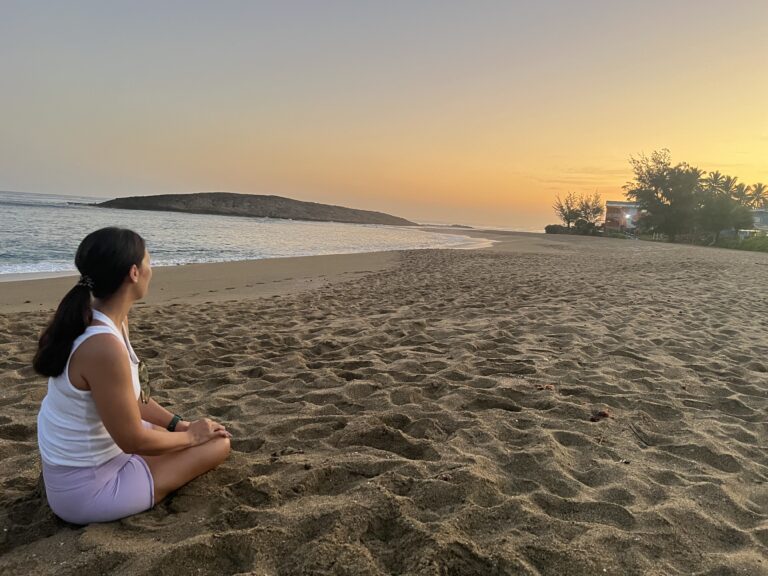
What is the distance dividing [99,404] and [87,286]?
48 cm

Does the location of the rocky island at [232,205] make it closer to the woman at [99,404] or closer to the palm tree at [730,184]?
the palm tree at [730,184]

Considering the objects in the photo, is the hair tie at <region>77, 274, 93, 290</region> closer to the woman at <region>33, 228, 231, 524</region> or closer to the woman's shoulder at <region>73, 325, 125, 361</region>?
the woman at <region>33, 228, 231, 524</region>

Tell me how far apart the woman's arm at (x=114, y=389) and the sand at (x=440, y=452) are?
1.33ft

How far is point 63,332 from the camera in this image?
6.27ft

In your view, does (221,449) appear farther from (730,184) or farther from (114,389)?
(730,184)

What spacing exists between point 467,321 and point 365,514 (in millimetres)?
4424

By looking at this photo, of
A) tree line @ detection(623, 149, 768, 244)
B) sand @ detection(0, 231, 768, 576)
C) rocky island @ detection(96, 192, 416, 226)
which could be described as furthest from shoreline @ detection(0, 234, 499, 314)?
rocky island @ detection(96, 192, 416, 226)

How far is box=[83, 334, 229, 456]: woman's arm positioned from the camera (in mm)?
1909

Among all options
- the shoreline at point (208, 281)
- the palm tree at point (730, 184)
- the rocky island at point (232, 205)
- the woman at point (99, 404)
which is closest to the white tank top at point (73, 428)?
the woman at point (99, 404)

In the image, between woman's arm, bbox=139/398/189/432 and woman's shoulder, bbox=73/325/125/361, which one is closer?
woman's shoulder, bbox=73/325/125/361

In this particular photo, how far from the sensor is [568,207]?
60.5 m

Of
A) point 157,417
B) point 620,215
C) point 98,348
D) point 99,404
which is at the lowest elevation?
point 157,417

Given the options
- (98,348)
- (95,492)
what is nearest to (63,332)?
(98,348)

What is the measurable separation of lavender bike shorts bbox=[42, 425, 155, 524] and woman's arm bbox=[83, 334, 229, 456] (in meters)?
0.16
